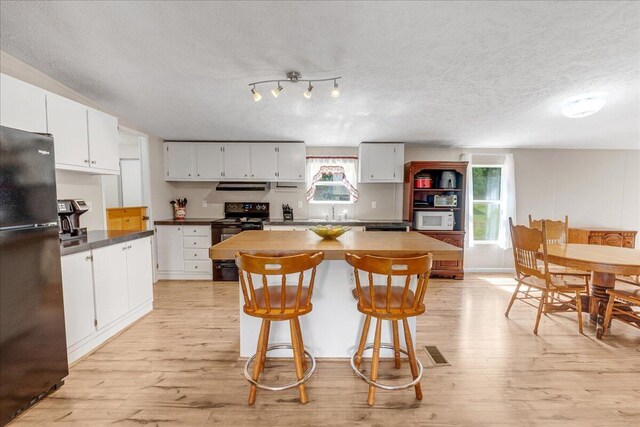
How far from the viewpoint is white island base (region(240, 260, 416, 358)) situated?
6.40 ft

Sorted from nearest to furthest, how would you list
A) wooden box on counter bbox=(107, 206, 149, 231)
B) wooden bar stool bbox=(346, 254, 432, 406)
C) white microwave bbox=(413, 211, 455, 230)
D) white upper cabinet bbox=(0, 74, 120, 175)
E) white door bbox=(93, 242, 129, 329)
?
wooden bar stool bbox=(346, 254, 432, 406), white upper cabinet bbox=(0, 74, 120, 175), white door bbox=(93, 242, 129, 329), wooden box on counter bbox=(107, 206, 149, 231), white microwave bbox=(413, 211, 455, 230)

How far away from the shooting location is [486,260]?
4.54m

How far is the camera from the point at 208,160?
416 centimetres

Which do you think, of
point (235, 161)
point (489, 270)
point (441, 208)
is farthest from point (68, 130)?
point (489, 270)

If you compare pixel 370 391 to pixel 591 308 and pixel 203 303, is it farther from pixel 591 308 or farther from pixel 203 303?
Answer: pixel 591 308

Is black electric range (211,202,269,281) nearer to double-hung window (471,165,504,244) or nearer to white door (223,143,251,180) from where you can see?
white door (223,143,251,180)

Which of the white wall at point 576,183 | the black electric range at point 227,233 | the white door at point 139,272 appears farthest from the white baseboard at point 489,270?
the white door at point 139,272

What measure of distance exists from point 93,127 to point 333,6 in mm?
2355

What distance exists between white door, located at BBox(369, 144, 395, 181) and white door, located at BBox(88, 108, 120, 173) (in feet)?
10.9

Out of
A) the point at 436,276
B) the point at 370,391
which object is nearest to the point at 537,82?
the point at 436,276

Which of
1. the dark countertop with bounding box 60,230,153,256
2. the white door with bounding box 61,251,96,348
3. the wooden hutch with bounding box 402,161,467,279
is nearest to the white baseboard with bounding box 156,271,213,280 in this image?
the dark countertop with bounding box 60,230,153,256

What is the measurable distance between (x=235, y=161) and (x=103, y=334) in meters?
2.76

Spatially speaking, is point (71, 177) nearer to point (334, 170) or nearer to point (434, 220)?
point (334, 170)

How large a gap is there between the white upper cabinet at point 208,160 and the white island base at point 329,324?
281 cm
